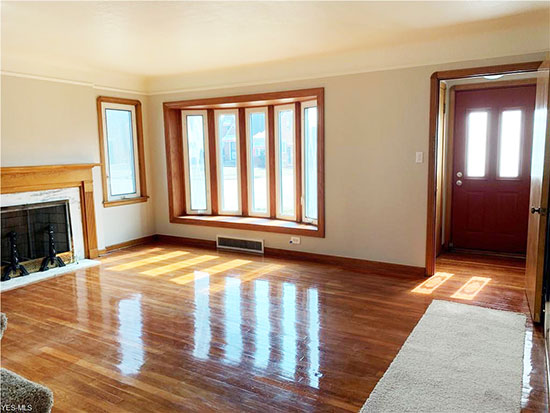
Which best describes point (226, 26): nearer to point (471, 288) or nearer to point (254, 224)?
point (254, 224)

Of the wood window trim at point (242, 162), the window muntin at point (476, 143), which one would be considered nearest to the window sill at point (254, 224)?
the wood window trim at point (242, 162)

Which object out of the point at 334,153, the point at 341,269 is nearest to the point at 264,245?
the point at 341,269

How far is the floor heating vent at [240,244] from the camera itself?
19.2 ft

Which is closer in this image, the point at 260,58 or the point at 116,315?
the point at 116,315

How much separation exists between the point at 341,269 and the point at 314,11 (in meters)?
2.88

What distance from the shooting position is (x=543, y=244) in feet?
10.6

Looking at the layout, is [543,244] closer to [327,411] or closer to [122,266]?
[327,411]

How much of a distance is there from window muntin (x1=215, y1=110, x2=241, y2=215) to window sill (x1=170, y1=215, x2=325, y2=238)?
0.23m

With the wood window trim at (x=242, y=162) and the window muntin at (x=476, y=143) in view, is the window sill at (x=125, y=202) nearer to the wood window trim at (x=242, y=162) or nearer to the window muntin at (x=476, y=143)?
the wood window trim at (x=242, y=162)

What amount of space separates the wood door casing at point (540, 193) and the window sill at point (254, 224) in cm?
235

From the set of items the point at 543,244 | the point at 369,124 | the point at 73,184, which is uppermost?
the point at 369,124

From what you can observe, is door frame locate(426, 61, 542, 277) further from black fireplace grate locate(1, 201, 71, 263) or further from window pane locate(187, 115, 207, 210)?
black fireplace grate locate(1, 201, 71, 263)

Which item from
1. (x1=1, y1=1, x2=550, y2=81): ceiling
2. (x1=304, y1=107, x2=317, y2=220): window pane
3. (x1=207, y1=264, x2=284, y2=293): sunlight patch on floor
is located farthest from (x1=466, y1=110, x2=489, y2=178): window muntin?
(x1=207, y1=264, x2=284, y2=293): sunlight patch on floor

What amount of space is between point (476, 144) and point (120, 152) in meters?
4.96
